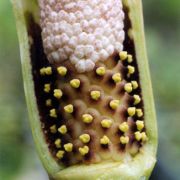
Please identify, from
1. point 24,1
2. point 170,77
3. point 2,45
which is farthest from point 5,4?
point 24,1

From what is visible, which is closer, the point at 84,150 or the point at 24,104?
the point at 84,150

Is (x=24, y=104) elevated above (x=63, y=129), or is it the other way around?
(x=63, y=129)

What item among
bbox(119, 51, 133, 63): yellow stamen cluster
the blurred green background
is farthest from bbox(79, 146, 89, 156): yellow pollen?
the blurred green background

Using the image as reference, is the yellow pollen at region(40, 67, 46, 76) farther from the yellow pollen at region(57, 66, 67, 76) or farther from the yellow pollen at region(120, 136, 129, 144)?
the yellow pollen at region(120, 136, 129, 144)

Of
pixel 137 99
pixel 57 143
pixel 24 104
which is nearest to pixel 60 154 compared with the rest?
pixel 57 143

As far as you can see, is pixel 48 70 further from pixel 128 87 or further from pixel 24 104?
pixel 24 104

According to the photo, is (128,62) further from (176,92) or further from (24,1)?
(176,92)
